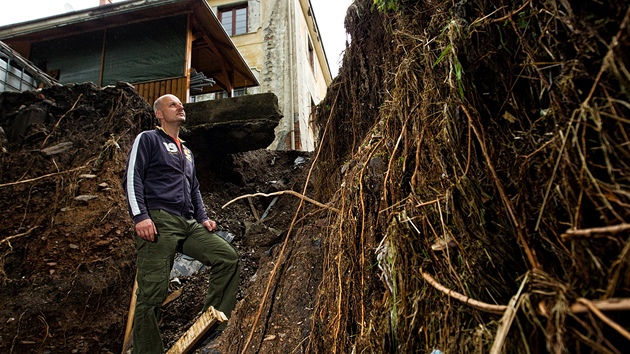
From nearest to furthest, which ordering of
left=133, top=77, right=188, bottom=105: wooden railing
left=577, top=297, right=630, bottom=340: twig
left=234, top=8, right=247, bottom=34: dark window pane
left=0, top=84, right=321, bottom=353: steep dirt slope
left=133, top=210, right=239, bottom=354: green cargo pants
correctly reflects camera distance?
left=577, top=297, right=630, bottom=340: twig → left=133, top=210, right=239, bottom=354: green cargo pants → left=0, top=84, right=321, bottom=353: steep dirt slope → left=133, top=77, right=188, bottom=105: wooden railing → left=234, top=8, right=247, bottom=34: dark window pane

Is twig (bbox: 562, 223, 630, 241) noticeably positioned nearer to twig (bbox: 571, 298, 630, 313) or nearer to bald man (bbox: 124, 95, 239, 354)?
twig (bbox: 571, 298, 630, 313)

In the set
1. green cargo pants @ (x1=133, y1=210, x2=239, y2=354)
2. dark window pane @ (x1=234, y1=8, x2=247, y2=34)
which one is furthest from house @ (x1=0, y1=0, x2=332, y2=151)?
green cargo pants @ (x1=133, y1=210, x2=239, y2=354)

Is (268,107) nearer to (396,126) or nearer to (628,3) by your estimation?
(396,126)

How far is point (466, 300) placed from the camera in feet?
4.24

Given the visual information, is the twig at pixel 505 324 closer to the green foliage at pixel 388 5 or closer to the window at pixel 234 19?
the green foliage at pixel 388 5

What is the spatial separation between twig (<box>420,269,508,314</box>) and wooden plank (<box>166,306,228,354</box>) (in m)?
1.74

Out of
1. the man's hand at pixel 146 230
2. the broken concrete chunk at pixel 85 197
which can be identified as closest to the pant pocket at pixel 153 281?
the man's hand at pixel 146 230

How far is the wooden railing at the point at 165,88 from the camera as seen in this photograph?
25.1ft

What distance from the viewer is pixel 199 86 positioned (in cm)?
925

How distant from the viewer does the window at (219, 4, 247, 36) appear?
12906mm

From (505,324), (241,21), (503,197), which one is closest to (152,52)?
(241,21)

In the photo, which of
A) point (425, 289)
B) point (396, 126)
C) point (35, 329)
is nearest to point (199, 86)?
point (35, 329)

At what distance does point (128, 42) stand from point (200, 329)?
8.04 m

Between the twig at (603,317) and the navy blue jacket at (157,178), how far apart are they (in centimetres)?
272
